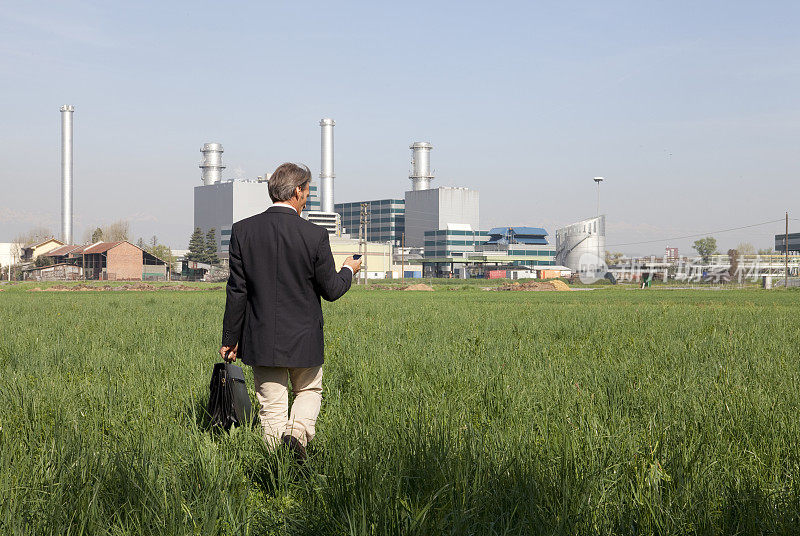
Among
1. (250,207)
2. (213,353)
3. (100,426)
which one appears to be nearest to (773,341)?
(213,353)

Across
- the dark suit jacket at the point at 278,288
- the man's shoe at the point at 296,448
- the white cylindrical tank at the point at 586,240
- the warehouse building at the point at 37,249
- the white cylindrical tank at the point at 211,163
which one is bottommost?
the man's shoe at the point at 296,448

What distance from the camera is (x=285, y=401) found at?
4270mm

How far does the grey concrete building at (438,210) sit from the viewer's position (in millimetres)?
173500

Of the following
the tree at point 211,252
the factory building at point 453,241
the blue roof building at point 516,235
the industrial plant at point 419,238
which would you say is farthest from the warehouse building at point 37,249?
the blue roof building at point 516,235

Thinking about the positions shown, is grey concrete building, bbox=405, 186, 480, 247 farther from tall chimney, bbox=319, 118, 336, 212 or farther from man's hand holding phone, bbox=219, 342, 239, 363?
man's hand holding phone, bbox=219, 342, 239, 363

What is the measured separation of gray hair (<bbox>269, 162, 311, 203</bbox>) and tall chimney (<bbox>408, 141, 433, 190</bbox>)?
613 ft

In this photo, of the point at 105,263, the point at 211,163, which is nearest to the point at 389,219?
the point at 211,163

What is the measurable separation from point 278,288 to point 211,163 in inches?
7420

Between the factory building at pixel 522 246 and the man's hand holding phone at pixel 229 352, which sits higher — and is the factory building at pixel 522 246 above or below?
above

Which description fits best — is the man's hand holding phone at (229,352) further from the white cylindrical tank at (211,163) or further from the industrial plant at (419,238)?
the white cylindrical tank at (211,163)

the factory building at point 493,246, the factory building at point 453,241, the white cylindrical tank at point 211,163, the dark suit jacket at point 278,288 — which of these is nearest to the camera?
the dark suit jacket at point 278,288

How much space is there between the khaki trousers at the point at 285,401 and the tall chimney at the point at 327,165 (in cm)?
16675

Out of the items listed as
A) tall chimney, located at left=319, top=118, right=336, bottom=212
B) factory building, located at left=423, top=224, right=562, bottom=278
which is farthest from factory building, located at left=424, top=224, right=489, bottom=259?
tall chimney, located at left=319, top=118, right=336, bottom=212

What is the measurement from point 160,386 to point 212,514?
325 cm
